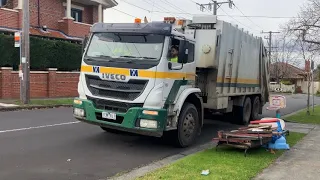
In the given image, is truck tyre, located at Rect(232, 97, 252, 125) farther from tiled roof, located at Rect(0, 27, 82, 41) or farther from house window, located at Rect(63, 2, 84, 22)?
house window, located at Rect(63, 2, 84, 22)

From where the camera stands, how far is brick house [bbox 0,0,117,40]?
75.2ft

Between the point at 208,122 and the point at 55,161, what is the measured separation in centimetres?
795

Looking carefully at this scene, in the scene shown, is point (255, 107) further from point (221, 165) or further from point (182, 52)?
point (221, 165)

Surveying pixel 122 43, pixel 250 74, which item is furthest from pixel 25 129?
pixel 250 74

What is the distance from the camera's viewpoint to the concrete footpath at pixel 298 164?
20.6 feet

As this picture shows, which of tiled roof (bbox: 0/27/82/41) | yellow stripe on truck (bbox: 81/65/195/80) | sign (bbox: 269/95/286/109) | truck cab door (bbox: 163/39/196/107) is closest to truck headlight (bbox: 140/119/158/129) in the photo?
truck cab door (bbox: 163/39/196/107)

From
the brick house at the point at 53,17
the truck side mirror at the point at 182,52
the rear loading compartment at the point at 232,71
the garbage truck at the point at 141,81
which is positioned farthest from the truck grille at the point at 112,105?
the brick house at the point at 53,17

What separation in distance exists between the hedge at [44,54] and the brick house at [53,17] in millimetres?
2168

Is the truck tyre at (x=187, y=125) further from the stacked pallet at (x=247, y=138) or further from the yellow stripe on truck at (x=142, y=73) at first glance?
the stacked pallet at (x=247, y=138)

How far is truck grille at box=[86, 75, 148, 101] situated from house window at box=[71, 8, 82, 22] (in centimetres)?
2223

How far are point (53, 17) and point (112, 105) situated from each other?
804 inches

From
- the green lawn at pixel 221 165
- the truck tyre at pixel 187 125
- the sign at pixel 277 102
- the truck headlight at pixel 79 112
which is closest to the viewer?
the green lawn at pixel 221 165

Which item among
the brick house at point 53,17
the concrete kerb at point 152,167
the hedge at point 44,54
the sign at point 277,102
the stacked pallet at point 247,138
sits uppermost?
the brick house at point 53,17

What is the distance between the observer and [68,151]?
7.87m
